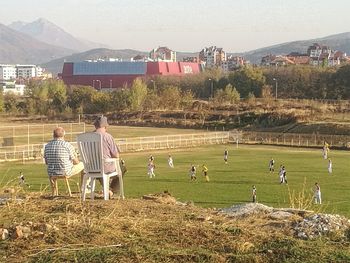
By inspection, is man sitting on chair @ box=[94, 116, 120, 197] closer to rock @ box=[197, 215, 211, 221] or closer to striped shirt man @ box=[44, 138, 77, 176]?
striped shirt man @ box=[44, 138, 77, 176]

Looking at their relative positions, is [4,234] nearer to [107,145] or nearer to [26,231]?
[26,231]

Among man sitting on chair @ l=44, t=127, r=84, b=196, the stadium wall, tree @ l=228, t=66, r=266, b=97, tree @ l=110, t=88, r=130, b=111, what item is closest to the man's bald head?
man sitting on chair @ l=44, t=127, r=84, b=196

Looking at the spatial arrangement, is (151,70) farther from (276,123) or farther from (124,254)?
(124,254)

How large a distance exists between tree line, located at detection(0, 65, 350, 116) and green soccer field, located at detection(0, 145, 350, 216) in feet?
183

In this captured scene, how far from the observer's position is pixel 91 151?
9.03 metres

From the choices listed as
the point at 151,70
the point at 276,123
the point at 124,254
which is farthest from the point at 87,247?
the point at 151,70

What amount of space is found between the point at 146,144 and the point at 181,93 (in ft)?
211

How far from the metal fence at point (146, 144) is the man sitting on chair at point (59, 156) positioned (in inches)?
1505

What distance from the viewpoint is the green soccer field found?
93.2 feet

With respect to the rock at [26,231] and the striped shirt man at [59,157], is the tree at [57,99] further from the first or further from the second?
the rock at [26,231]

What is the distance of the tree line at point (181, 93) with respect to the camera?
113 m

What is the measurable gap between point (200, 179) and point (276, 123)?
52.0m

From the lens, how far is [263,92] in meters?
119

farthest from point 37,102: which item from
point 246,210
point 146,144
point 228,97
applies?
point 246,210
